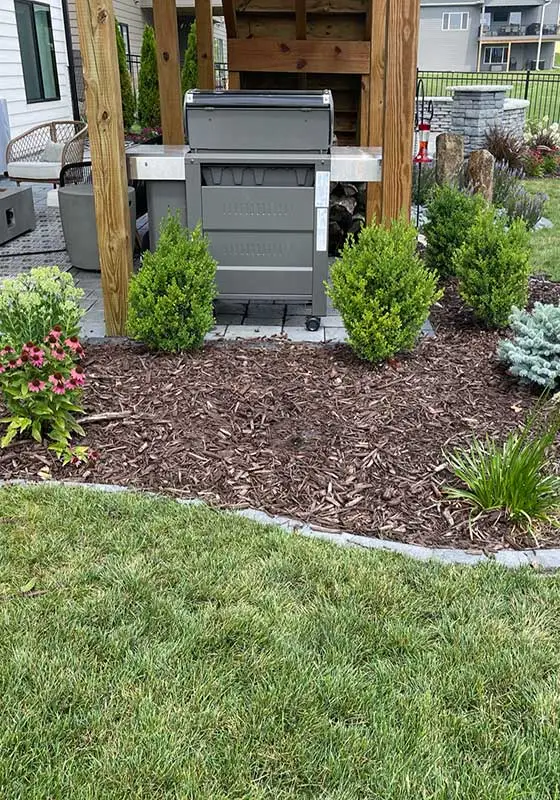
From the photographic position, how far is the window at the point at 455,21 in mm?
47844

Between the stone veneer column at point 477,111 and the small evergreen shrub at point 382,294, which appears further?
the stone veneer column at point 477,111

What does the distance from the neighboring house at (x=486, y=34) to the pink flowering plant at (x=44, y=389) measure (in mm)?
48739

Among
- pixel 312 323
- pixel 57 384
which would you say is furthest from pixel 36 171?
pixel 57 384

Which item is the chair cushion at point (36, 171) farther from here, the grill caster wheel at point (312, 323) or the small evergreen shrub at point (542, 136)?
the small evergreen shrub at point (542, 136)

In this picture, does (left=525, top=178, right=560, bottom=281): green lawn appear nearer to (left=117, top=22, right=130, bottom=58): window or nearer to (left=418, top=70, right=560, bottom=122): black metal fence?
(left=418, top=70, right=560, bottom=122): black metal fence

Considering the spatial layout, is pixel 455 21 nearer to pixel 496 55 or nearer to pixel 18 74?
pixel 496 55

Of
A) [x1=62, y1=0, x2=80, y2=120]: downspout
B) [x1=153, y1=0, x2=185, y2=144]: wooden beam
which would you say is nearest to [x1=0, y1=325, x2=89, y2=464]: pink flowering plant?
[x1=153, y1=0, x2=185, y2=144]: wooden beam

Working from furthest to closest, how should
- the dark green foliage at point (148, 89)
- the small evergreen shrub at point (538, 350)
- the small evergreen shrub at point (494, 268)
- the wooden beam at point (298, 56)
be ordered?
the dark green foliage at point (148, 89), the wooden beam at point (298, 56), the small evergreen shrub at point (494, 268), the small evergreen shrub at point (538, 350)

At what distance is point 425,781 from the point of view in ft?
6.31

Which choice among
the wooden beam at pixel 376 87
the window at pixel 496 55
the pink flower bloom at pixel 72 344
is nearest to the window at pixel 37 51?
the wooden beam at pixel 376 87

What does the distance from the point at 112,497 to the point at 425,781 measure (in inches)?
68.8

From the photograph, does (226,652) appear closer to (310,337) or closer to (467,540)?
(467,540)

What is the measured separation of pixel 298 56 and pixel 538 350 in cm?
466

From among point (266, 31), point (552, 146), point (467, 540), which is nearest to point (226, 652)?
point (467, 540)
